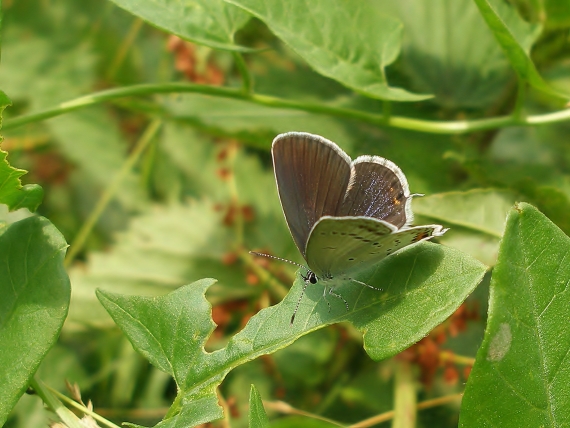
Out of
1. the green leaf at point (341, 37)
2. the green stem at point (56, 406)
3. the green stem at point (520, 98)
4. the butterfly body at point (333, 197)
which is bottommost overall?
the green stem at point (56, 406)

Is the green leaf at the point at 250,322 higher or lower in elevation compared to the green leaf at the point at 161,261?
higher

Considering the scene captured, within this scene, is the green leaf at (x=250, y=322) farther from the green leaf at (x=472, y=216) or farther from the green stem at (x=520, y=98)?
the green stem at (x=520, y=98)

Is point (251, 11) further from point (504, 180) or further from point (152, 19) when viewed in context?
point (504, 180)

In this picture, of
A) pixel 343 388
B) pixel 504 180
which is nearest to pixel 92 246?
pixel 343 388

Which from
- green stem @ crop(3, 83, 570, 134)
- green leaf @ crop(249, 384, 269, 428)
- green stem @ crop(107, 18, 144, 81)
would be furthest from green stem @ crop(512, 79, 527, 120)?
green stem @ crop(107, 18, 144, 81)

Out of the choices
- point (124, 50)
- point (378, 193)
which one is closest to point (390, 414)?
point (378, 193)

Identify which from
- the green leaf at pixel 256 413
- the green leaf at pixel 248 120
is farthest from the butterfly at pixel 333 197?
the green leaf at pixel 248 120

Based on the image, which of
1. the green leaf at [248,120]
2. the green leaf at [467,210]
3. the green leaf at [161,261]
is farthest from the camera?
the green leaf at [161,261]

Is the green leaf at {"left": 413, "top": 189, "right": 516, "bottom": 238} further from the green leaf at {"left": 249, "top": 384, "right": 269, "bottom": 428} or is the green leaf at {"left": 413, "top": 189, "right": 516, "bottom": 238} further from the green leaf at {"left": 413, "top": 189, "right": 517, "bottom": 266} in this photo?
the green leaf at {"left": 249, "top": 384, "right": 269, "bottom": 428}

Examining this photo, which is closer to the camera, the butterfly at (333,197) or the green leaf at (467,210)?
the butterfly at (333,197)
